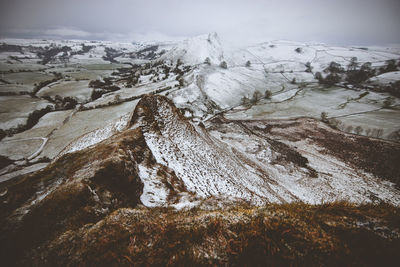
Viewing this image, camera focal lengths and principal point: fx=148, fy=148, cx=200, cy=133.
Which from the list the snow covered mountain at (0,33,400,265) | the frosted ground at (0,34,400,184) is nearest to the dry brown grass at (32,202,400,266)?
the snow covered mountain at (0,33,400,265)

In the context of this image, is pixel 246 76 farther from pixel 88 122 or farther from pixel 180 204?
pixel 180 204

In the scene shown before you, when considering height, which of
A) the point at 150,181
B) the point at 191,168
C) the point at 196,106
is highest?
the point at 150,181

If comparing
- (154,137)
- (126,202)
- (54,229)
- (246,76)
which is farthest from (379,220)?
(246,76)

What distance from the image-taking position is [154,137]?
15945 millimetres

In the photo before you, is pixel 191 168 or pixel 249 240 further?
pixel 191 168

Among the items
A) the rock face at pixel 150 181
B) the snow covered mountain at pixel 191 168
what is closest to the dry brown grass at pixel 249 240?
the snow covered mountain at pixel 191 168

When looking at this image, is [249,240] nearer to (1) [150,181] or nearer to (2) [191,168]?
(1) [150,181]

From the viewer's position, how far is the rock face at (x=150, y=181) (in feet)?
21.7

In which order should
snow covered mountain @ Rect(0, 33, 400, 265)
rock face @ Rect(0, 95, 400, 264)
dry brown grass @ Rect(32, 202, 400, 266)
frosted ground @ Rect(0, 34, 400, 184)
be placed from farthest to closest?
frosted ground @ Rect(0, 34, 400, 184)
rock face @ Rect(0, 95, 400, 264)
snow covered mountain @ Rect(0, 33, 400, 265)
dry brown grass @ Rect(32, 202, 400, 266)

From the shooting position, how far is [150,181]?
11.2 m

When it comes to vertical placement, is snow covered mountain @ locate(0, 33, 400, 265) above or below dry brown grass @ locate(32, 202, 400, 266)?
below

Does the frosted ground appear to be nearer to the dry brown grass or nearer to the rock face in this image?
the rock face

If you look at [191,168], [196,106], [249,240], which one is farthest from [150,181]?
[196,106]

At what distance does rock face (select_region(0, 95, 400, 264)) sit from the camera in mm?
6609
